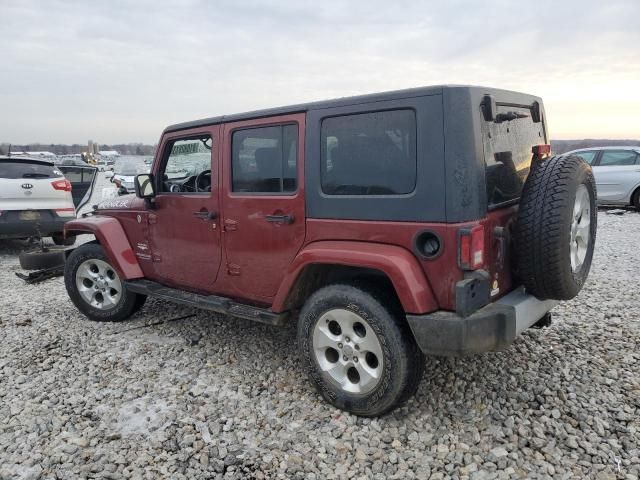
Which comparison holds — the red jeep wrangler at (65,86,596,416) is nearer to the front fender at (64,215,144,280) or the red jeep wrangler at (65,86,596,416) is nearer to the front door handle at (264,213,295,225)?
the front door handle at (264,213,295,225)

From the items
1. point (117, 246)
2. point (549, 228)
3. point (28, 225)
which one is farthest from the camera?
point (28, 225)

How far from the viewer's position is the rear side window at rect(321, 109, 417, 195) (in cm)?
275

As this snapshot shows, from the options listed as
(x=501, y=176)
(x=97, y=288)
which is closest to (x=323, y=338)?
(x=501, y=176)

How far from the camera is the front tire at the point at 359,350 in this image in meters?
2.80

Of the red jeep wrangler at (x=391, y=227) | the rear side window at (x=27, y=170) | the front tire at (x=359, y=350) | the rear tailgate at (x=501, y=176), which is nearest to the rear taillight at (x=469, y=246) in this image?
the red jeep wrangler at (x=391, y=227)

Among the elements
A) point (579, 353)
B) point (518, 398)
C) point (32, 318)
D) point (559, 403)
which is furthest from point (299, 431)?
point (32, 318)

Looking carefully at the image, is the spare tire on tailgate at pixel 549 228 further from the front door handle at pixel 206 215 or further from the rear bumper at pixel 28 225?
the rear bumper at pixel 28 225

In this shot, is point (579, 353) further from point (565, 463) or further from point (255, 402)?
point (255, 402)

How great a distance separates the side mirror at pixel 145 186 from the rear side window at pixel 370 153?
185 centimetres

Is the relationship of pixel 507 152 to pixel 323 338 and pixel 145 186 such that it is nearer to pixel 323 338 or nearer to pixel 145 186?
pixel 323 338

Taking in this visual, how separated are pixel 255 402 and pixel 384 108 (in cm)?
204

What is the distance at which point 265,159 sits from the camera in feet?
11.4

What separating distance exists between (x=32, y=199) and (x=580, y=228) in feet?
25.7

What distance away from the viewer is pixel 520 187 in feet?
Answer: 10.4
